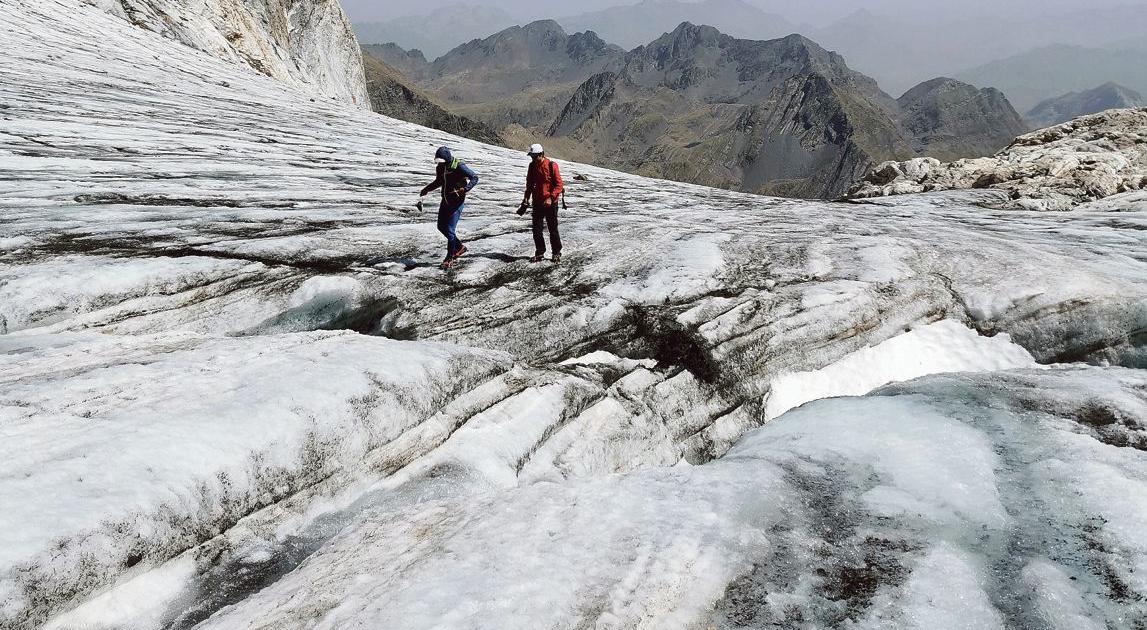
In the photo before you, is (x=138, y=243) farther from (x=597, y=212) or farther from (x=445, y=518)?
(x=597, y=212)

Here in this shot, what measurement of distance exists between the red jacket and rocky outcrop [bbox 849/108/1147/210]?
18708 mm

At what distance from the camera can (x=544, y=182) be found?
10875 millimetres

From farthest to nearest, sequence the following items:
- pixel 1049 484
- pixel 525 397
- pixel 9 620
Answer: pixel 525 397 < pixel 1049 484 < pixel 9 620

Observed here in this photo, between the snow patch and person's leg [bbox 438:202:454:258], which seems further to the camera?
person's leg [bbox 438:202:454:258]

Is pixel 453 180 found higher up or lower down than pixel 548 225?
higher up

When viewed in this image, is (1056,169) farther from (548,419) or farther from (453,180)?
(548,419)

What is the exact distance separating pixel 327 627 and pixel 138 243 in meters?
A: 9.20

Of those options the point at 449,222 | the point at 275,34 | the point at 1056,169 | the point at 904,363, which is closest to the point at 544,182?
the point at 449,222

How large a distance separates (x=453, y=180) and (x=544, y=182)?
170 cm

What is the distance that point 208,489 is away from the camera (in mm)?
4645

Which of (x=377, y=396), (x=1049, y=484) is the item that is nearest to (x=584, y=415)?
(x=377, y=396)

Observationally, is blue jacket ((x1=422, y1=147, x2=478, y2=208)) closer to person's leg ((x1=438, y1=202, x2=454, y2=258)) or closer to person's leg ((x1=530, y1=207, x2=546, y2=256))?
person's leg ((x1=438, y1=202, x2=454, y2=258))

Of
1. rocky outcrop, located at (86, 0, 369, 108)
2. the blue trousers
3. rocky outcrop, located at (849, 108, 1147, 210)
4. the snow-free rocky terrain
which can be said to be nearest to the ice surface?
the snow-free rocky terrain

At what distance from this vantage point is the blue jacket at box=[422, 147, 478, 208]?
10.5m
